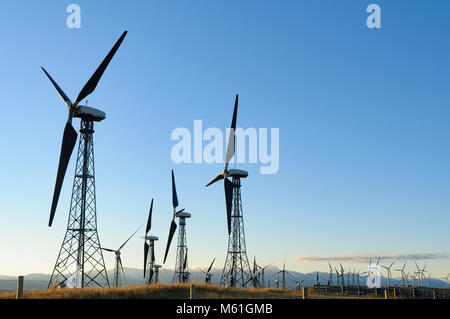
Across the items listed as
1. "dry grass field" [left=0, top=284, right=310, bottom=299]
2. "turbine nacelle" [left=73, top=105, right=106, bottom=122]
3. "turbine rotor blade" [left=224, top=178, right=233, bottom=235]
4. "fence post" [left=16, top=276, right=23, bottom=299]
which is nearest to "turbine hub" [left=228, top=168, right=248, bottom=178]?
"turbine rotor blade" [left=224, top=178, right=233, bottom=235]

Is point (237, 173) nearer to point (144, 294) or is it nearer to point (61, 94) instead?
point (61, 94)

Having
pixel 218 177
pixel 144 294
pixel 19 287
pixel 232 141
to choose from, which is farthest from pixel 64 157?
pixel 218 177

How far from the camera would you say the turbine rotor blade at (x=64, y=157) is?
44000 mm

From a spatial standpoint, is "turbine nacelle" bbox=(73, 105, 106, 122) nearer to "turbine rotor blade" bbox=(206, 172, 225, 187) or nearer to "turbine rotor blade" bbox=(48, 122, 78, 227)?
"turbine rotor blade" bbox=(48, 122, 78, 227)

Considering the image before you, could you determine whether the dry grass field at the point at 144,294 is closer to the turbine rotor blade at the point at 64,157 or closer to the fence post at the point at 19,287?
the turbine rotor blade at the point at 64,157

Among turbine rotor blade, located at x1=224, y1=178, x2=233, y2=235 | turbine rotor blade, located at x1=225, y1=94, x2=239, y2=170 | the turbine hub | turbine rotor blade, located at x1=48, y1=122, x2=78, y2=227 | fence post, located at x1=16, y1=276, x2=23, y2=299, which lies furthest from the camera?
→ the turbine hub

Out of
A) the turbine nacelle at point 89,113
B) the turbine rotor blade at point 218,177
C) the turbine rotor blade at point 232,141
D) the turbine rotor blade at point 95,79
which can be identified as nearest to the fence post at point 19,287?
the turbine nacelle at point 89,113

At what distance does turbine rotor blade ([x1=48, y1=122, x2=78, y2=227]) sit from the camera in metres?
44.0

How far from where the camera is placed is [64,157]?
46.4m

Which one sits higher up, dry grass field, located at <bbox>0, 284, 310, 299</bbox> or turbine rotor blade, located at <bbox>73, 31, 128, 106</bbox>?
turbine rotor blade, located at <bbox>73, 31, 128, 106</bbox>

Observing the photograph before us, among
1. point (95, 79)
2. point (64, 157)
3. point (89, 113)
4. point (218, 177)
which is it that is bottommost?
point (218, 177)
